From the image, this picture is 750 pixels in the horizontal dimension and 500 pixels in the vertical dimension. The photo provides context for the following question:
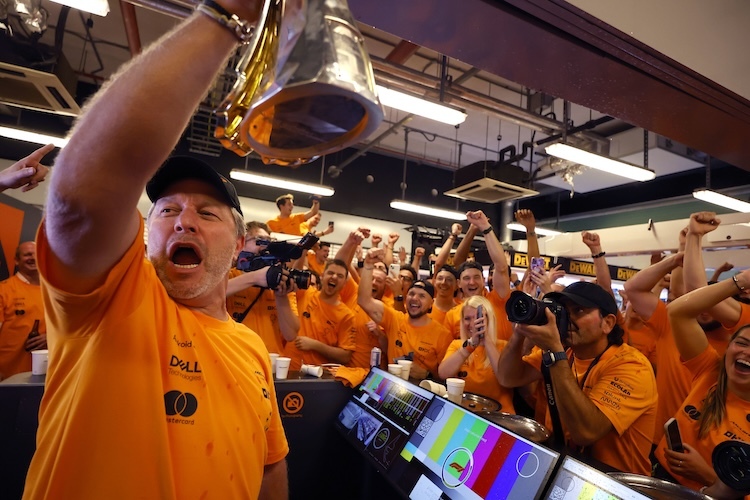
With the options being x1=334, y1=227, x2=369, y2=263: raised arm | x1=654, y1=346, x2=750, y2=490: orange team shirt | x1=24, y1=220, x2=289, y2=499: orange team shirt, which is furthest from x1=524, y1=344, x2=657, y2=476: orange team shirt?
x1=334, y1=227, x2=369, y2=263: raised arm

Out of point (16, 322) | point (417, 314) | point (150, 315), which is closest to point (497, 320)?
point (417, 314)

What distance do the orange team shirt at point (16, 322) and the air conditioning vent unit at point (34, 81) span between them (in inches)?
71.1

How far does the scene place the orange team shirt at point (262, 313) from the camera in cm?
282

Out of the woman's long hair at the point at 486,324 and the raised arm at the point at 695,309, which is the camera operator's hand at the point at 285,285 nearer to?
the woman's long hair at the point at 486,324

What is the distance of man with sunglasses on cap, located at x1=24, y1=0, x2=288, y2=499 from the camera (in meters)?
0.54

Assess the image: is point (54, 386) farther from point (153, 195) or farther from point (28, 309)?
point (28, 309)

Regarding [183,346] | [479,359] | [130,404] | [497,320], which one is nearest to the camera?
[130,404]

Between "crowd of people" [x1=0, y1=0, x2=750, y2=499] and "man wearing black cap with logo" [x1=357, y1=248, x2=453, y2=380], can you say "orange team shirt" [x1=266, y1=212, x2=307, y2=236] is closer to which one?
"man wearing black cap with logo" [x1=357, y1=248, x2=453, y2=380]

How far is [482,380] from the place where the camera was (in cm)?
269

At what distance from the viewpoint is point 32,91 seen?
4.11 meters

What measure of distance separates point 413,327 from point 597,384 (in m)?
1.75

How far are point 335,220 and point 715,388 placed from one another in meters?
8.31

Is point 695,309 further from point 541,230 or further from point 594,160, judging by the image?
point 541,230

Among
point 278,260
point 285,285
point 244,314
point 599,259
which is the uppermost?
point 599,259
